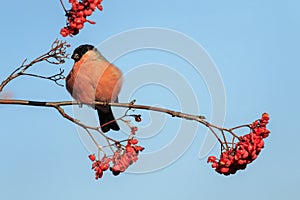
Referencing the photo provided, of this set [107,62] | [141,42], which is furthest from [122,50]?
[107,62]

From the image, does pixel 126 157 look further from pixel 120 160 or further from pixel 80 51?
pixel 80 51

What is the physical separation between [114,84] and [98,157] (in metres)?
1.92

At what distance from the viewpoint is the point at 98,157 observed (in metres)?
2.85

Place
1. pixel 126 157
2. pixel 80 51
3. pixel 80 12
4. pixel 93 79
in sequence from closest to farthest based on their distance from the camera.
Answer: pixel 80 12 < pixel 126 157 < pixel 93 79 < pixel 80 51

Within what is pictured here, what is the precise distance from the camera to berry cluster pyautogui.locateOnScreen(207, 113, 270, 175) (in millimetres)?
2656

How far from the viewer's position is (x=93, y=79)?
15.2 ft

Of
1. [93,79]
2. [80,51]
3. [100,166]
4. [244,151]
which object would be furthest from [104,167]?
[80,51]

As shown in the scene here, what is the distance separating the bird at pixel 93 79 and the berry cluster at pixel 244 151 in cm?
177

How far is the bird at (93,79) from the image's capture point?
4.40 m

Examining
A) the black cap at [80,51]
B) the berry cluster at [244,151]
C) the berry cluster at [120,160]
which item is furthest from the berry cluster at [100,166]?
the black cap at [80,51]

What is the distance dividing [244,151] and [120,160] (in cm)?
68

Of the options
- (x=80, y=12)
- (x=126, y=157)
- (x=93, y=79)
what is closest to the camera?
(x=80, y=12)

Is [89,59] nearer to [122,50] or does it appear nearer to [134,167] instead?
[122,50]

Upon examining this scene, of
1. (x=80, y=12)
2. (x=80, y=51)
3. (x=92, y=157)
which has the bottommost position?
(x=92, y=157)
